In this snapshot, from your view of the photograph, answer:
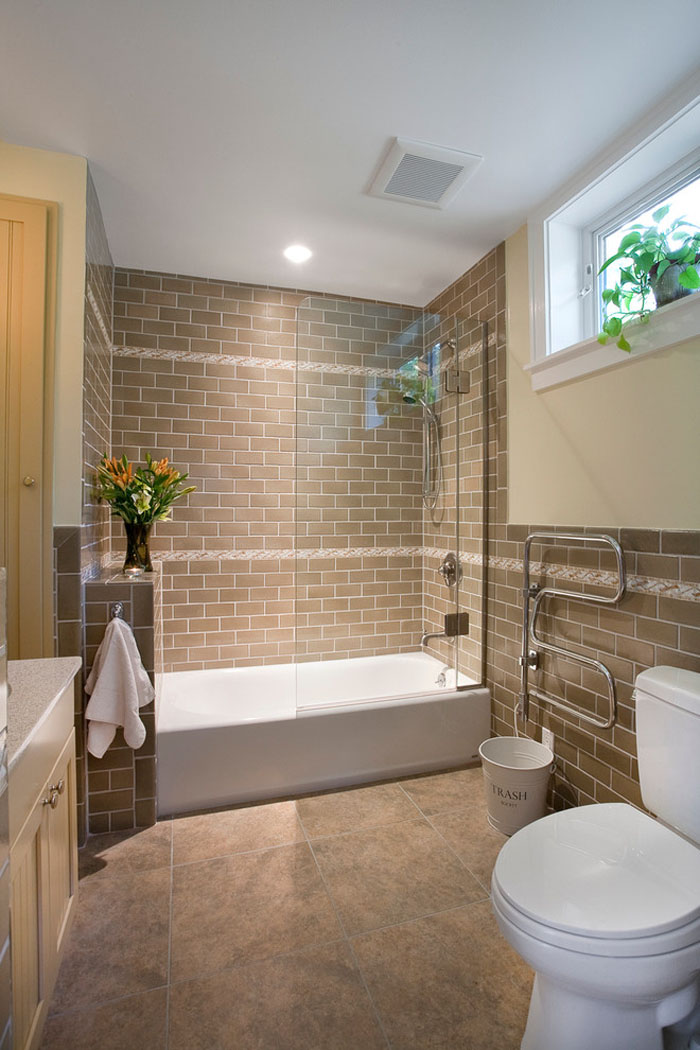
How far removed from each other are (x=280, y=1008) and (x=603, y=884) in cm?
94

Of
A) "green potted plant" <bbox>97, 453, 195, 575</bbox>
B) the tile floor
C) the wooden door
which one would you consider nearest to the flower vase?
"green potted plant" <bbox>97, 453, 195, 575</bbox>

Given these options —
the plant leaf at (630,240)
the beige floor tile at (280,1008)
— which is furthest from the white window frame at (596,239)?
the beige floor tile at (280,1008)

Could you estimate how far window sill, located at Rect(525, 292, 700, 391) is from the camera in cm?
169

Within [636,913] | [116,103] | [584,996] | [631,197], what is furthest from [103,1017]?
[631,197]

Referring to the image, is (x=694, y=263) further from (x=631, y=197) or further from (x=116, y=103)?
(x=116, y=103)

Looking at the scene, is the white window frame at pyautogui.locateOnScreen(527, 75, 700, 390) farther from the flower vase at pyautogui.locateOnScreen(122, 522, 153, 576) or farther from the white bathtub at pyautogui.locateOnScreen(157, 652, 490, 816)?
the flower vase at pyautogui.locateOnScreen(122, 522, 153, 576)

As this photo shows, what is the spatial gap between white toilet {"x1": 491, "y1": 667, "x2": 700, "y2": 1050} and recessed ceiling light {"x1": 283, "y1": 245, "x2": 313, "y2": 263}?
264 centimetres

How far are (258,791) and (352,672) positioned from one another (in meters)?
0.72

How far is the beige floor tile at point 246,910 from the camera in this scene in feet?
5.26

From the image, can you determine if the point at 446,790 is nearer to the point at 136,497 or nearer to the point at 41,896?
the point at 41,896

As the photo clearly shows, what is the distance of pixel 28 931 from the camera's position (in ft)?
3.90

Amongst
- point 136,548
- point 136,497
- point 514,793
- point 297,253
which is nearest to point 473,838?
point 514,793

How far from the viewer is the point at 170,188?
7.52 feet

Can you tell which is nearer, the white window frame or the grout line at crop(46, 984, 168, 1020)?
the grout line at crop(46, 984, 168, 1020)
